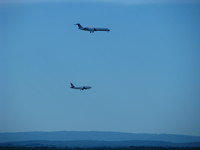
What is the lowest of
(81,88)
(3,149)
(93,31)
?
(3,149)

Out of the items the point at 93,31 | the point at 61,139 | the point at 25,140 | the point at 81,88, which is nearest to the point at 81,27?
the point at 93,31

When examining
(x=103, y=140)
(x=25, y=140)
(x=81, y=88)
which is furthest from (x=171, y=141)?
(x=81, y=88)

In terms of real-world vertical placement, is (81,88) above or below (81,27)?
below

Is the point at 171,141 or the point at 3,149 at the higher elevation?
the point at 171,141

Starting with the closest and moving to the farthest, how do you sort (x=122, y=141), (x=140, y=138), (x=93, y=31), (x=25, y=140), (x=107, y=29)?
1. (x=93, y=31)
2. (x=107, y=29)
3. (x=25, y=140)
4. (x=122, y=141)
5. (x=140, y=138)

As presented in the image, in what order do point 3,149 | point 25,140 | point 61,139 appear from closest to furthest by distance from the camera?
point 3,149
point 25,140
point 61,139

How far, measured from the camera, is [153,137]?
195875mm

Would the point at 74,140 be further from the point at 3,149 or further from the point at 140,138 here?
the point at 3,149

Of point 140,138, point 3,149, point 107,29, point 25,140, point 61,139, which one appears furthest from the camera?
point 61,139

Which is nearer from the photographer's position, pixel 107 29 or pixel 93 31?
pixel 93 31

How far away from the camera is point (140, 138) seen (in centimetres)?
18588

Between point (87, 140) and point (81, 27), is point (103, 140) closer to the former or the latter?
point (87, 140)

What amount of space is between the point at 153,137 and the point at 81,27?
463 feet

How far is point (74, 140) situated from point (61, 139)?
13.2 metres
